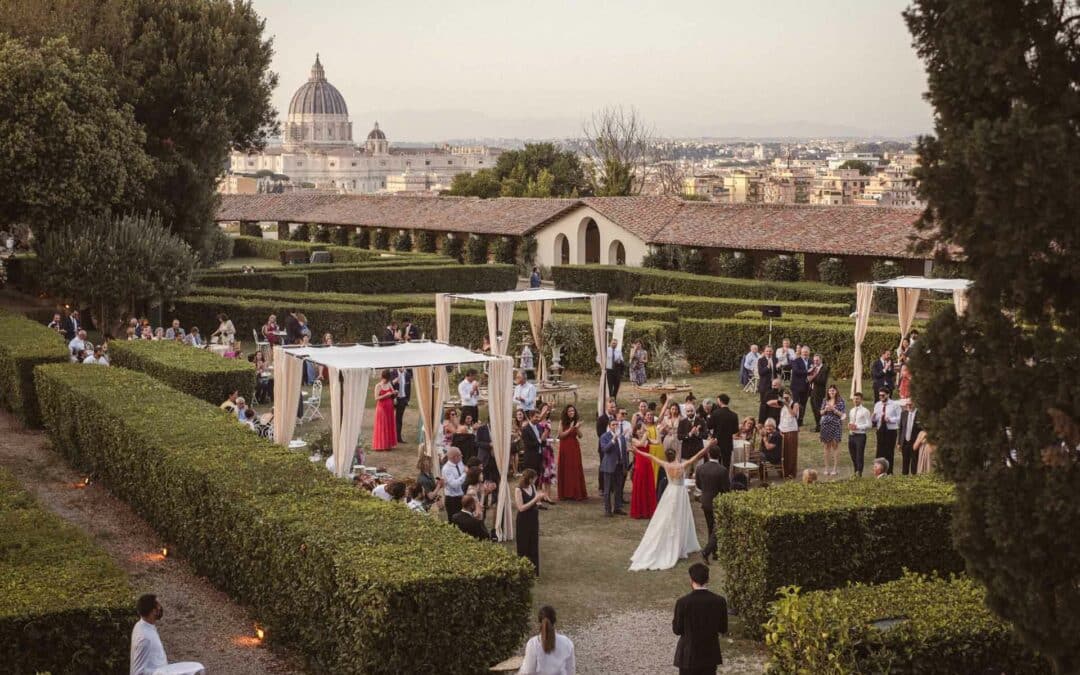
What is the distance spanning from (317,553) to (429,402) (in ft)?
24.9

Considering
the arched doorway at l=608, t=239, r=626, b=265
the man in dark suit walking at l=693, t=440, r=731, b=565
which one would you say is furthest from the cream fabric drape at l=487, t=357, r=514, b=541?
the arched doorway at l=608, t=239, r=626, b=265

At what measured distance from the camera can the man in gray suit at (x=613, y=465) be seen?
17.7 m

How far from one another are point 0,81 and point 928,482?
26.2 m

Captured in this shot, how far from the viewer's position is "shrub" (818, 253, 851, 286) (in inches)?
1736

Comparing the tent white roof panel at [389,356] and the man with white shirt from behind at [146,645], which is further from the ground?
the tent white roof panel at [389,356]

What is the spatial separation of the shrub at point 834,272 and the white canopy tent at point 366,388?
27.4 meters

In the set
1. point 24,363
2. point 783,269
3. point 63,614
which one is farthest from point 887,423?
point 783,269

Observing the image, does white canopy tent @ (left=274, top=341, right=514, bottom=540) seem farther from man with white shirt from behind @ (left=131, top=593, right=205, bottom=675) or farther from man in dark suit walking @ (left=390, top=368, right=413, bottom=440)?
man with white shirt from behind @ (left=131, top=593, right=205, bottom=675)

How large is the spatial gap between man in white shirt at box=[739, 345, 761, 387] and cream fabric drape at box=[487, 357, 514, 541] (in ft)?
31.5

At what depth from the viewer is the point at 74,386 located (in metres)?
20.5

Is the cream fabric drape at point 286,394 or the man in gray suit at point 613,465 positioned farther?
the cream fabric drape at point 286,394

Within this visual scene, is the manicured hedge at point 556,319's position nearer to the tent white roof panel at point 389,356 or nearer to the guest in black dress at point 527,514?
the tent white roof panel at point 389,356

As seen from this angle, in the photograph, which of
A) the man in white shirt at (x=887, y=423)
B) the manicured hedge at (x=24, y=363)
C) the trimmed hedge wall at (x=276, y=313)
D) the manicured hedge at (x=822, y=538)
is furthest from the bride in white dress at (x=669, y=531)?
the trimmed hedge wall at (x=276, y=313)

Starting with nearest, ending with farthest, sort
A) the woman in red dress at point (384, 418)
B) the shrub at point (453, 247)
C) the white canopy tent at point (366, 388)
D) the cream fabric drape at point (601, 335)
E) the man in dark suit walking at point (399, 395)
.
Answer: the white canopy tent at point (366, 388)
the woman in red dress at point (384, 418)
the man in dark suit walking at point (399, 395)
the cream fabric drape at point (601, 335)
the shrub at point (453, 247)
